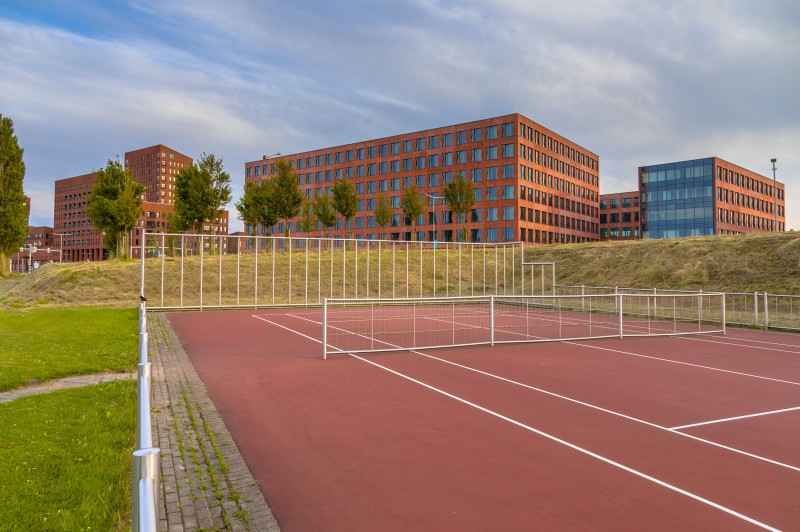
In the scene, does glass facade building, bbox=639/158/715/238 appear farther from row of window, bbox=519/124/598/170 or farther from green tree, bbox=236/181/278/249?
green tree, bbox=236/181/278/249

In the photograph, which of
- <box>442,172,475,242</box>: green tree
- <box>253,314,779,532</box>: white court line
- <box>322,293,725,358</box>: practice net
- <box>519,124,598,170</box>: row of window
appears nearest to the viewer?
<box>253,314,779,532</box>: white court line

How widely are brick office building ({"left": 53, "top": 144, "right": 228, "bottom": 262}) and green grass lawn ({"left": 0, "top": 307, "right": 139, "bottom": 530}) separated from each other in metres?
132

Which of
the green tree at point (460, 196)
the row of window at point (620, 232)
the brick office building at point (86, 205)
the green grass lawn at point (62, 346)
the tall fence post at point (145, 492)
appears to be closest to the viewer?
the tall fence post at point (145, 492)

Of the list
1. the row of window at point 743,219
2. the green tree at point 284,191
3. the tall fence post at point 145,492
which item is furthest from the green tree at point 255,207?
the row of window at point 743,219

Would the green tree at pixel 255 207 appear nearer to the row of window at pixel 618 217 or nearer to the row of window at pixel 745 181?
the row of window at pixel 745 181

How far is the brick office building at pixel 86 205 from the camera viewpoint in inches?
5935

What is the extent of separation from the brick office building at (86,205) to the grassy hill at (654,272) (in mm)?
103411

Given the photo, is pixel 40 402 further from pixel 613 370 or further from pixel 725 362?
pixel 725 362

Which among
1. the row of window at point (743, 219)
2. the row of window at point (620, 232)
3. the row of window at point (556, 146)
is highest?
the row of window at point (556, 146)

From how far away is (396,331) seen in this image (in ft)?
65.3

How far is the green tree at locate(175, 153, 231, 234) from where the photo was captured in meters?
45.7

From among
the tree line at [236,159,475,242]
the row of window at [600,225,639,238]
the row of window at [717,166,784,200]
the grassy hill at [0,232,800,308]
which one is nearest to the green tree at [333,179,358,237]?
the tree line at [236,159,475,242]

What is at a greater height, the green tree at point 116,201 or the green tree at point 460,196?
the green tree at point 460,196

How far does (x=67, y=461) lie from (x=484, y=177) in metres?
79.0
